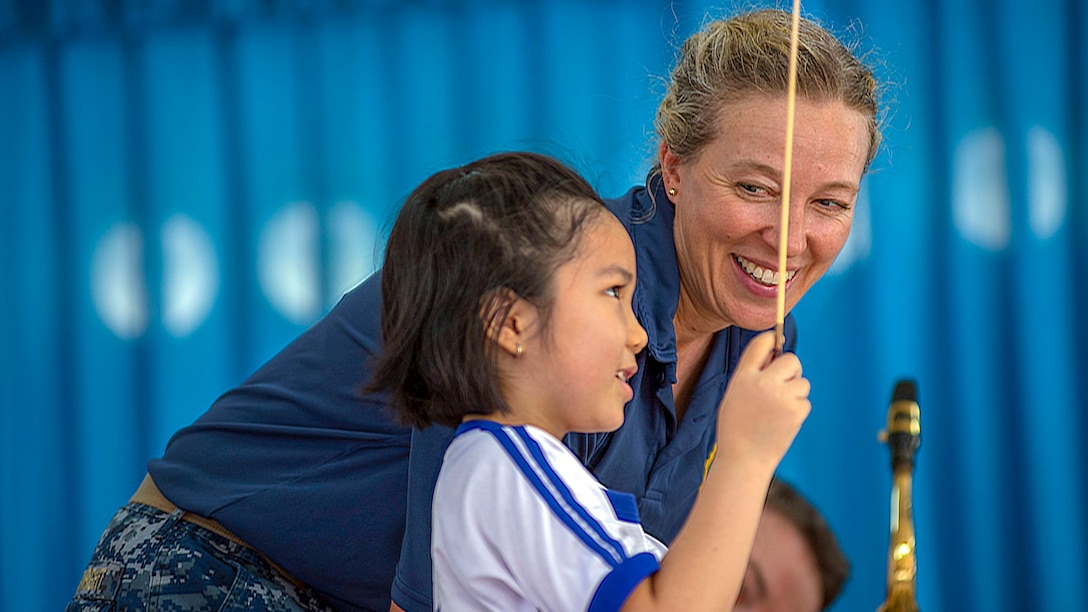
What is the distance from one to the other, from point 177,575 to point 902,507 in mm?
801

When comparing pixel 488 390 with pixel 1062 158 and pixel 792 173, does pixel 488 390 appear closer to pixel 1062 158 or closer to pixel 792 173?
pixel 792 173

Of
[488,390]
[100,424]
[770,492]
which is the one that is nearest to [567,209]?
[488,390]

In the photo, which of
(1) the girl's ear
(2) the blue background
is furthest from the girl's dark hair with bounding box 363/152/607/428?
(2) the blue background

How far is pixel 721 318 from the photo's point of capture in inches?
60.3

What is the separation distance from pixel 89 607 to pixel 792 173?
0.95m

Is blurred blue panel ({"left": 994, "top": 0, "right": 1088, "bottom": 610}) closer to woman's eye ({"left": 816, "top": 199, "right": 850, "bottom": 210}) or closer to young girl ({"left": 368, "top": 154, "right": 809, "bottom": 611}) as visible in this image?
woman's eye ({"left": 816, "top": 199, "right": 850, "bottom": 210})

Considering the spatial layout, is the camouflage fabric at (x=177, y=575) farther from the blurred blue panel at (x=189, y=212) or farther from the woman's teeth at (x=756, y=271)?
the blurred blue panel at (x=189, y=212)

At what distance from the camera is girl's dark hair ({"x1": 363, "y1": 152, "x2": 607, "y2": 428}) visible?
3.38 feet

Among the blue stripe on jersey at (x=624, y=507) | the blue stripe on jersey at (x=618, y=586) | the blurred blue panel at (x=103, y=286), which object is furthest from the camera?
the blurred blue panel at (x=103, y=286)

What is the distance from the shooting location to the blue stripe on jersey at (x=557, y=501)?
88cm

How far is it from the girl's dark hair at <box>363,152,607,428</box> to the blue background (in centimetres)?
155

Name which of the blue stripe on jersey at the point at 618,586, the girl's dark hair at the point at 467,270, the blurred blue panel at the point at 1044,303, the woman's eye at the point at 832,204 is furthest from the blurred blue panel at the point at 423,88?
the blue stripe on jersey at the point at 618,586

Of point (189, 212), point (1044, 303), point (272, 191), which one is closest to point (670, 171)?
point (1044, 303)

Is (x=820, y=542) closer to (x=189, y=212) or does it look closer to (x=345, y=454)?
(x=345, y=454)
